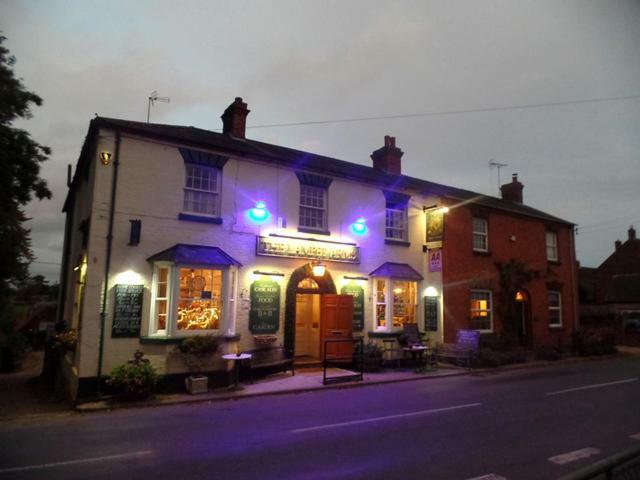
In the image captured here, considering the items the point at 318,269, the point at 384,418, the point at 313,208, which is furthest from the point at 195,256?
the point at 384,418

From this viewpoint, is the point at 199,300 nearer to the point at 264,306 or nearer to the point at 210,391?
the point at 264,306

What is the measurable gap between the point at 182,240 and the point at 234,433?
264 inches

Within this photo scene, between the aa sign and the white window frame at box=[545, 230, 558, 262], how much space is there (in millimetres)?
9978

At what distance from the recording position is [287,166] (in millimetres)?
15164

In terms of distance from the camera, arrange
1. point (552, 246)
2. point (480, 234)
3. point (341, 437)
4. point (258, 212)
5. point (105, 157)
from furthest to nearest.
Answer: point (552, 246) → point (480, 234) → point (258, 212) → point (105, 157) → point (341, 437)

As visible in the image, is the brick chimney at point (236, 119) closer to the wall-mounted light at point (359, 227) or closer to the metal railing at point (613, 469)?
the wall-mounted light at point (359, 227)

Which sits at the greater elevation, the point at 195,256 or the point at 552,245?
the point at 552,245

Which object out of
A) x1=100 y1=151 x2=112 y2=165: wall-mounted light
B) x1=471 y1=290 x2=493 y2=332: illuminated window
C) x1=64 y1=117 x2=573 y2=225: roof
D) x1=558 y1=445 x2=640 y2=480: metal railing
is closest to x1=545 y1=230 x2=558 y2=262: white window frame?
x1=64 y1=117 x2=573 y2=225: roof

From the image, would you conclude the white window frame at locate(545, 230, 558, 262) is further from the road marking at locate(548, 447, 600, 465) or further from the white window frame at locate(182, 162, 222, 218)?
the road marking at locate(548, 447, 600, 465)

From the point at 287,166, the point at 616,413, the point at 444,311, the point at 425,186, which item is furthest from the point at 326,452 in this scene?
the point at 425,186

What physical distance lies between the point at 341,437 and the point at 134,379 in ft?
19.1

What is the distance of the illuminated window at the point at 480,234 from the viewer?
2051 cm

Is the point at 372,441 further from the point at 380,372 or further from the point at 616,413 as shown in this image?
the point at 380,372

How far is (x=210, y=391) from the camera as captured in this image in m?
11.8
